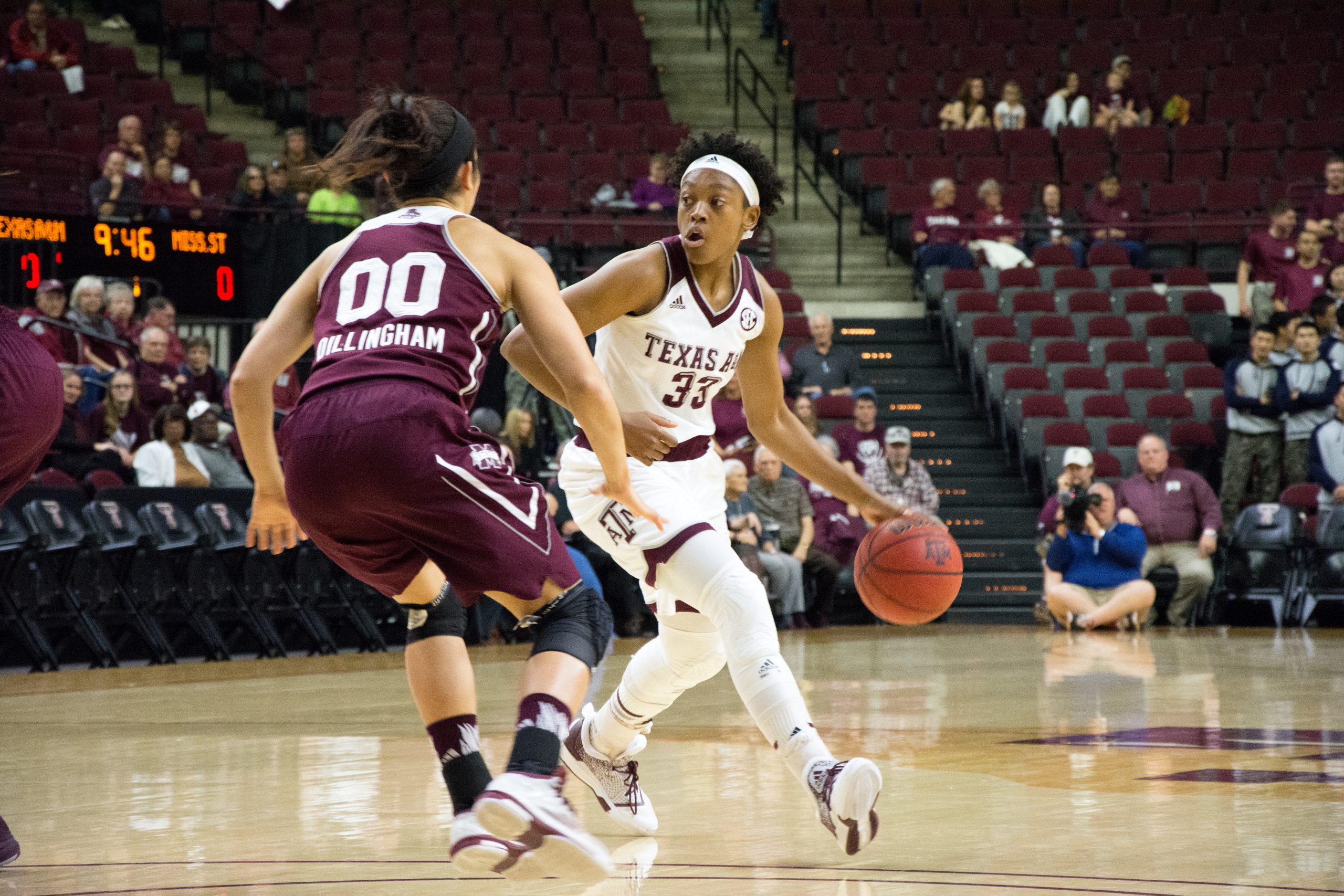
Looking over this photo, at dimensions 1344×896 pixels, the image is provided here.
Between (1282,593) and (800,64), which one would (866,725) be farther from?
(800,64)

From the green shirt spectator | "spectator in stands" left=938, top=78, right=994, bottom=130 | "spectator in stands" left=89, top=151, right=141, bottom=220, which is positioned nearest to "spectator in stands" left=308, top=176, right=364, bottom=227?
the green shirt spectator

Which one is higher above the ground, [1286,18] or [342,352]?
[1286,18]

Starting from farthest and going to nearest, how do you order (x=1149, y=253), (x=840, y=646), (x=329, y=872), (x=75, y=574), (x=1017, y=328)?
(x=1149, y=253) < (x=1017, y=328) < (x=840, y=646) < (x=75, y=574) < (x=329, y=872)

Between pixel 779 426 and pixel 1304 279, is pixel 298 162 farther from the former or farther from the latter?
pixel 779 426

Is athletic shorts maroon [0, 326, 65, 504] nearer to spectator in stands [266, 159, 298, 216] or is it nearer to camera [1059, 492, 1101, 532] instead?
camera [1059, 492, 1101, 532]

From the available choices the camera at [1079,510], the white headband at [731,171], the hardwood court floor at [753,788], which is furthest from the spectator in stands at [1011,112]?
the white headband at [731,171]

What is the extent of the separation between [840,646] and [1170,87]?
1140 cm

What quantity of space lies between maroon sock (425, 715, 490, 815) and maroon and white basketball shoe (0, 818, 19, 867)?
1114 mm

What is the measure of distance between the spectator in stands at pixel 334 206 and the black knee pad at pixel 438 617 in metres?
11.3

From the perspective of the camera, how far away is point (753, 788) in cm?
463

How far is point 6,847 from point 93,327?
826cm

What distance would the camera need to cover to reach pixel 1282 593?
40.4ft

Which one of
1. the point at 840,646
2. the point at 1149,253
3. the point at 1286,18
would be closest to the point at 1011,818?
the point at 840,646

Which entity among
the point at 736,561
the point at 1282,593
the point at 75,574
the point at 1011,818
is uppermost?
the point at 736,561
